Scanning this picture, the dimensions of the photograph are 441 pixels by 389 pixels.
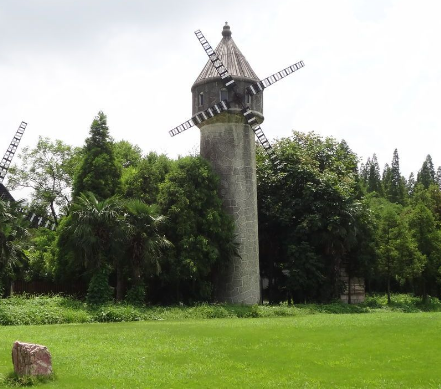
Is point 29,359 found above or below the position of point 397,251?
below

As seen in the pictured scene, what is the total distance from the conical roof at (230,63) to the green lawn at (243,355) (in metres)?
19.5

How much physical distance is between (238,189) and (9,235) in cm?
1323

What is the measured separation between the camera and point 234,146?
35.8 meters

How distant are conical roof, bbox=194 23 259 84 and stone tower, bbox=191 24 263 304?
68mm

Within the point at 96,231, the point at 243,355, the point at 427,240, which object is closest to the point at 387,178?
the point at 427,240

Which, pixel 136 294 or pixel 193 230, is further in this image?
pixel 193 230

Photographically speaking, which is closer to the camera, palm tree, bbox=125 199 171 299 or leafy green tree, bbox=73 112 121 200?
palm tree, bbox=125 199 171 299

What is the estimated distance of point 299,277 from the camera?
3659 centimetres

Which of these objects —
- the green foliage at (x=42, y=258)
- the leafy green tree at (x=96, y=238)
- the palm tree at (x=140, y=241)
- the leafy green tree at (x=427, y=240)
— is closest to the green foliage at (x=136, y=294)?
the palm tree at (x=140, y=241)

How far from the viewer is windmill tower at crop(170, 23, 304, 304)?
115 ft

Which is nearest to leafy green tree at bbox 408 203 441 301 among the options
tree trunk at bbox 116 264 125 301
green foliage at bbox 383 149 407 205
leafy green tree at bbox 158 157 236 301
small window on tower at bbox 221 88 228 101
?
leafy green tree at bbox 158 157 236 301

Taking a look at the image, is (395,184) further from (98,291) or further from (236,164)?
(98,291)

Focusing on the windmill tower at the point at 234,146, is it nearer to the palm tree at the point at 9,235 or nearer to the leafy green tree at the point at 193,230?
the leafy green tree at the point at 193,230

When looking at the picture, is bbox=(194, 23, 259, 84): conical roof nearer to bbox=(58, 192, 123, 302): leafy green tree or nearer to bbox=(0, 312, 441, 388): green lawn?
bbox=(58, 192, 123, 302): leafy green tree
